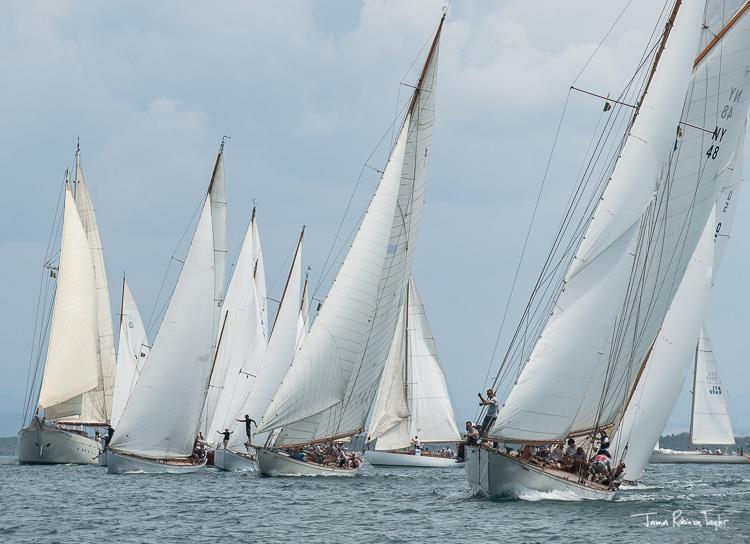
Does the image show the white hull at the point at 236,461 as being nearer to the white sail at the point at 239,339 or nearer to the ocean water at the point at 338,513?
the white sail at the point at 239,339

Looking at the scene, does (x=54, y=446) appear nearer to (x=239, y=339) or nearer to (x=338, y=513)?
(x=239, y=339)

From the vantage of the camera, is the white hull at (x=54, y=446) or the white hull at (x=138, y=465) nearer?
the white hull at (x=138, y=465)

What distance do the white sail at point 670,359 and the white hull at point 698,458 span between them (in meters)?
54.6

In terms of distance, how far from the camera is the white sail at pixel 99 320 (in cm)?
7412

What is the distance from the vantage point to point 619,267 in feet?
127

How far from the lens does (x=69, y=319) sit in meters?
71.8

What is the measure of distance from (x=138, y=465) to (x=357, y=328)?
12.4 meters

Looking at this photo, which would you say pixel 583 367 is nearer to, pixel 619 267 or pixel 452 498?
pixel 619 267

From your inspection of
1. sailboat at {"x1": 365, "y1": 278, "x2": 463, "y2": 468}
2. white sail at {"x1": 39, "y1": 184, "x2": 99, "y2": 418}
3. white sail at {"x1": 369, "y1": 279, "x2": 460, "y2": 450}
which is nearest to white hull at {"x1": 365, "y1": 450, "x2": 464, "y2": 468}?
sailboat at {"x1": 365, "y1": 278, "x2": 463, "y2": 468}

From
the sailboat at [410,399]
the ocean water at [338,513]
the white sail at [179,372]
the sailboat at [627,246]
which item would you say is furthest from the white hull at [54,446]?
the sailboat at [627,246]

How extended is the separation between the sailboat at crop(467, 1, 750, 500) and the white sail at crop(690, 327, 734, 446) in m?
61.2

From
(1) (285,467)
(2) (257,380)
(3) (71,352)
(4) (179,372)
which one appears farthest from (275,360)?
(3) (71,352)

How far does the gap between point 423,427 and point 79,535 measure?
4587cm

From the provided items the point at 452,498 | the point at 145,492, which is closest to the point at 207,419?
the point at 145,492
